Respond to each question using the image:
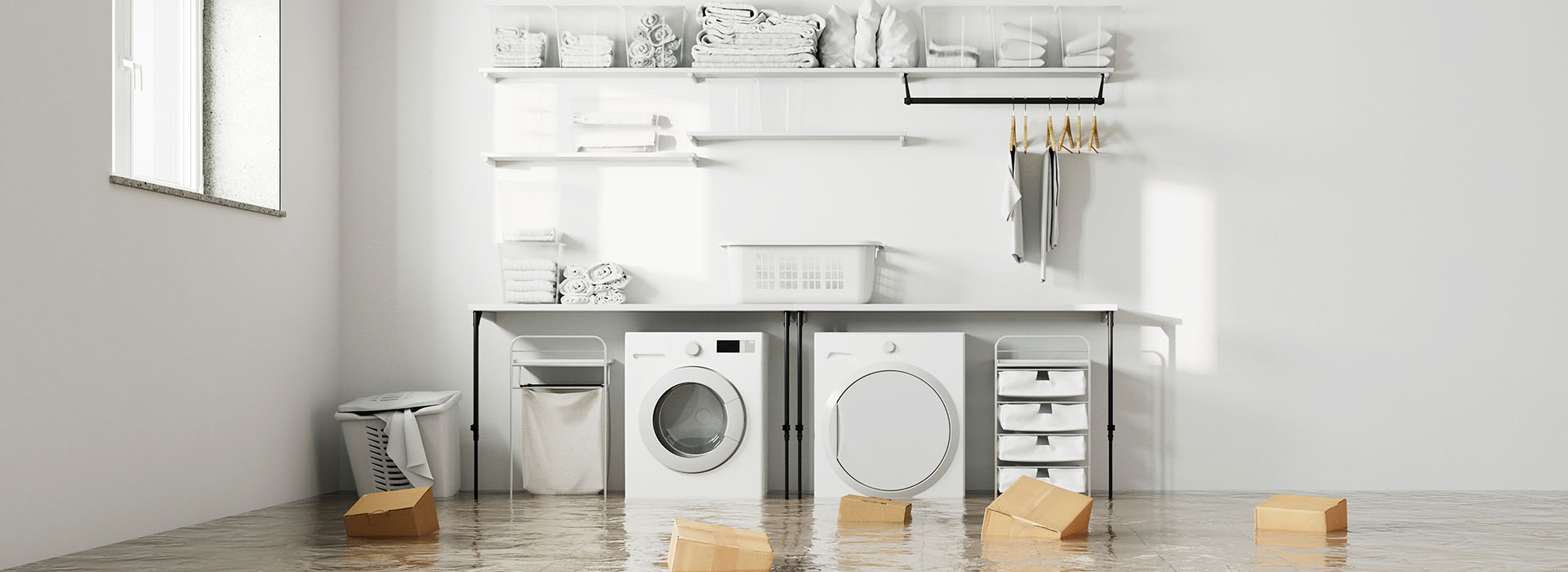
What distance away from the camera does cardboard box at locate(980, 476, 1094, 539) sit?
333 centimetres

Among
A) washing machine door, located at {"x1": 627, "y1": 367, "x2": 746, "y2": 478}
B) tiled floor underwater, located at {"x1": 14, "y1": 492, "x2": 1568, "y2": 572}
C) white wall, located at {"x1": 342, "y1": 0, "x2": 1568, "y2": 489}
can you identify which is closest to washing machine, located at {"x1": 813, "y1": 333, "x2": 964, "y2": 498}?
tiled floor underwater, located at {"x1": 14, "y1": 492, "x2": 1568, "y2": 572}

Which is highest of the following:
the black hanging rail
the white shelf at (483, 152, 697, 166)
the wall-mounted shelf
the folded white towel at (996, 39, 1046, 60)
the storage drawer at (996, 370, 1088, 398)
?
the folded white towel at (996, 39, 1046, 60)

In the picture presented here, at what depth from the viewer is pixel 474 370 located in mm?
4457

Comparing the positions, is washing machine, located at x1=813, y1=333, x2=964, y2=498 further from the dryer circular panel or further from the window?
the window

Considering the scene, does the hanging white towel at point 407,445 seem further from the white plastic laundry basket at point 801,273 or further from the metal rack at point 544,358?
the white plastic laundry basket at point 801,273

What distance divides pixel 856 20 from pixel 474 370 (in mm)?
2206

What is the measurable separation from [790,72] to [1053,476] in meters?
2.02

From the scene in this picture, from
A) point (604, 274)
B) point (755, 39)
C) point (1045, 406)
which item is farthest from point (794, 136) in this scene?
point (1045, 406)

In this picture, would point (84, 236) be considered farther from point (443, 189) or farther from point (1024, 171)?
point (1024, 171)

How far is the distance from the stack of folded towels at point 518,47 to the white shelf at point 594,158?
0.40m

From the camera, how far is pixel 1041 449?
4316 mm

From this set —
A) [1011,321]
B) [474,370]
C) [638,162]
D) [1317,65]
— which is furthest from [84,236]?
[1317,65]

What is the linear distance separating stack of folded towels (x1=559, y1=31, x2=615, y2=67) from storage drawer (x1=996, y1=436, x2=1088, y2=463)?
2.33 meters

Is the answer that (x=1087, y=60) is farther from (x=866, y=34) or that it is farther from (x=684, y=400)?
(x=684, y=400)
